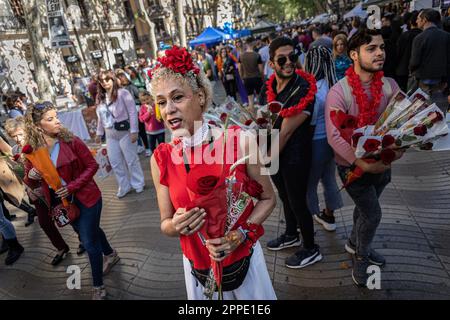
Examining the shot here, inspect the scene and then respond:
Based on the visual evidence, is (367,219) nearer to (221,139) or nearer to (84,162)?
(221,139)

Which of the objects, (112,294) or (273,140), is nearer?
(273,140)

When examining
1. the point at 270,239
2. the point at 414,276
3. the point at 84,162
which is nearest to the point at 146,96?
the point at 84,162

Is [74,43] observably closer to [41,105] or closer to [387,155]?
[41,105]

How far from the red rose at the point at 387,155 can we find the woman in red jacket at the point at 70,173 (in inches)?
100

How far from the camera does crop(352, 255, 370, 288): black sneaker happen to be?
2.62 m

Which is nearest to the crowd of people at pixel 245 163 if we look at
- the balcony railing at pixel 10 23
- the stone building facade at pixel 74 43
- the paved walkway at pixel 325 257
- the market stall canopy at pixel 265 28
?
the paved walkway at pixel 325 257

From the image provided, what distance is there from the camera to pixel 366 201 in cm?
238

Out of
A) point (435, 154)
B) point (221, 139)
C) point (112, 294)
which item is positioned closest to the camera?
point (221, 139)

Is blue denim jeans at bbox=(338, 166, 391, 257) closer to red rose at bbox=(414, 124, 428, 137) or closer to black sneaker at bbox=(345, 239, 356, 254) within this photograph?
black sneaker at bbox=(345, 239, 356, 254)

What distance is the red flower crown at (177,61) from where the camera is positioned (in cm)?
150

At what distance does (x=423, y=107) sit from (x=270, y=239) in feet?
7.26

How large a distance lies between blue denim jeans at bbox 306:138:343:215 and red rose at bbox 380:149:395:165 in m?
0.97

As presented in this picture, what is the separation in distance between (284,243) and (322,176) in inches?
34.6

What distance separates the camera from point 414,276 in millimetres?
2639
